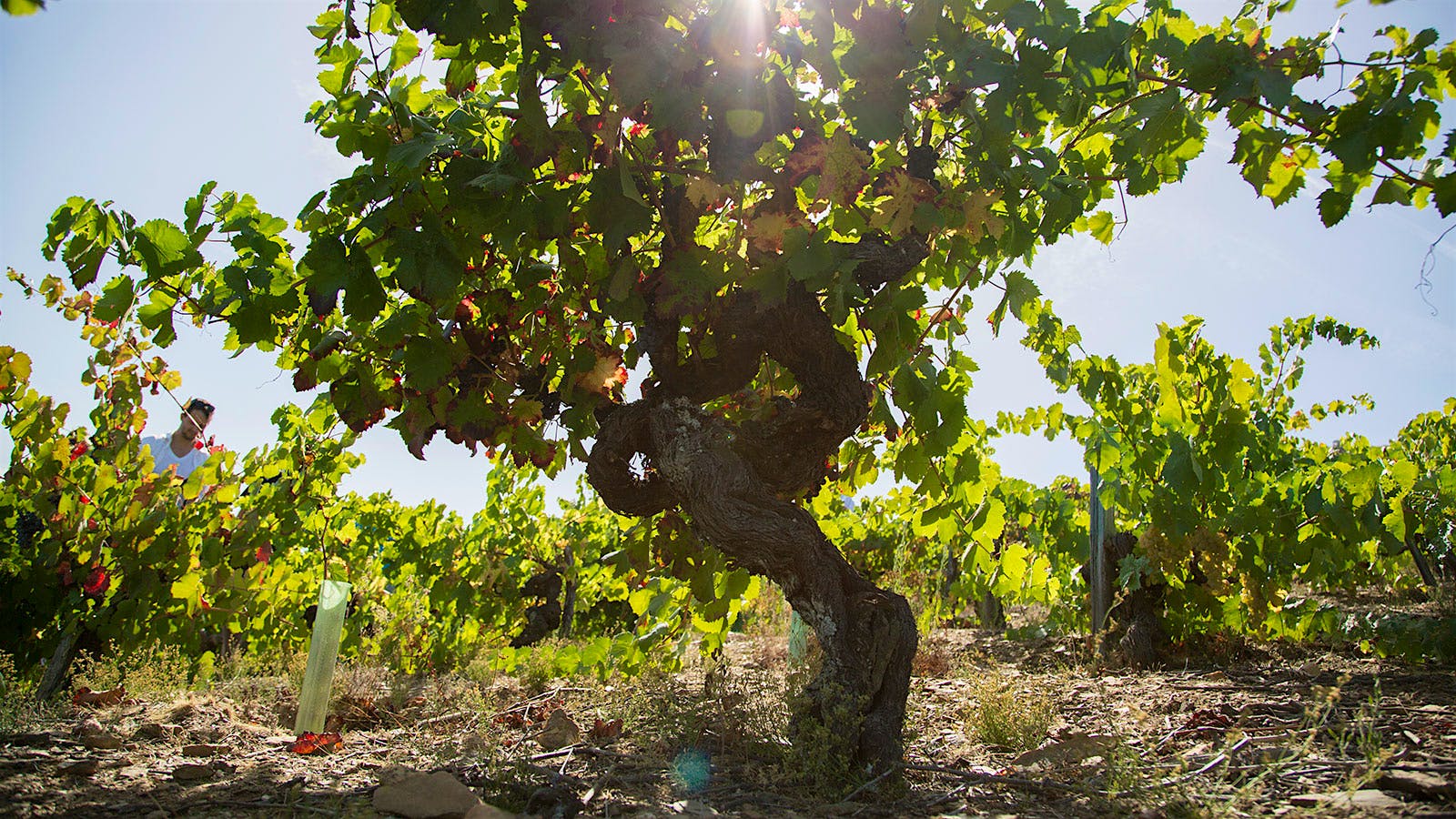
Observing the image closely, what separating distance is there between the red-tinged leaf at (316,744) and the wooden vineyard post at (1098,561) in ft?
12.5

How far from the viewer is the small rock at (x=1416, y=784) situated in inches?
58.5

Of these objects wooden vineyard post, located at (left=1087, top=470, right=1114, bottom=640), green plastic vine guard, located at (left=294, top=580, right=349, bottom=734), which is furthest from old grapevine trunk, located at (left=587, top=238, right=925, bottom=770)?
wooden vineyard post, located at (left=1087, top=470, right=1114, bottom=640)

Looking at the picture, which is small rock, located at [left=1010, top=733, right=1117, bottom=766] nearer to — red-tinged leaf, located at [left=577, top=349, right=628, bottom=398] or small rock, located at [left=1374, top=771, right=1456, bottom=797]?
small rock, located at [left=1374, top=771, right=1456, bottom=797]

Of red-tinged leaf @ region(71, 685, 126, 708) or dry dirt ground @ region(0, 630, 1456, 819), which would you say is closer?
dry dirt ground @ region(0, 630, 1456, 819)

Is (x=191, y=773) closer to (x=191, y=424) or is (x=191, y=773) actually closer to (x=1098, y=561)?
(x=191, y=424)

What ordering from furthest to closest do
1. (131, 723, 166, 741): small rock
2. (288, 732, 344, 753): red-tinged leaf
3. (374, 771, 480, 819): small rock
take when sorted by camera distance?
(131, 723, 166, 741): small rock
(288, 732, 344, 753): red-tinged leaf
(374, 771, 480, 819): small rock

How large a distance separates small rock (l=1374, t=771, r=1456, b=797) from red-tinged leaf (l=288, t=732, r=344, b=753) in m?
2.89

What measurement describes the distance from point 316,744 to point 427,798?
1.19m

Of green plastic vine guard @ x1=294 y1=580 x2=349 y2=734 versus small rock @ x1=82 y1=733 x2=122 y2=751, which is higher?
green plastic vine guard @ x1=294 y1=580 x2=349 y2=734

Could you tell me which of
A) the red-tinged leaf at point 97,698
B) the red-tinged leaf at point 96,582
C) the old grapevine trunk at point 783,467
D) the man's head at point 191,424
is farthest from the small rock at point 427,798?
the red-tinged leaf at point 96,582

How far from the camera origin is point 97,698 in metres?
3.20

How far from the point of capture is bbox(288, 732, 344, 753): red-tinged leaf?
2.57 m

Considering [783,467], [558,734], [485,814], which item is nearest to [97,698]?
[558,734]

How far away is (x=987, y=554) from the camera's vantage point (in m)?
2.81
